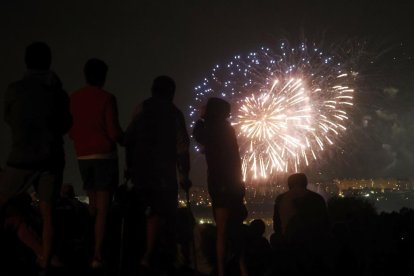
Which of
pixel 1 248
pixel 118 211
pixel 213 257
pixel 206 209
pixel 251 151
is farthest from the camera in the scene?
pixel 206 209

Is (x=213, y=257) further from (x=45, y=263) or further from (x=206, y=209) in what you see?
(x=206, y=209)

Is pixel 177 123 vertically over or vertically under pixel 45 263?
over

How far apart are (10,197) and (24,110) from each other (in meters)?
0.79

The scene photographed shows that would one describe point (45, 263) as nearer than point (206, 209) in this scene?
Yes

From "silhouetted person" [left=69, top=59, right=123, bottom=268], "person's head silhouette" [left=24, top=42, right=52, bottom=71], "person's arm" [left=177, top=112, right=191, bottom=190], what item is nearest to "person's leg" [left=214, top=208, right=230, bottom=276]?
"person's arm" [left=177, top=112, right=191, bottom=190]

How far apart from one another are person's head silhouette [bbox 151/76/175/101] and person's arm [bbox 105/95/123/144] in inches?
25.0

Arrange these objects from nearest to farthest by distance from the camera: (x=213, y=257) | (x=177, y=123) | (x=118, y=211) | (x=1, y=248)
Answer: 1. (x=1, y=248)
2. (x=177, y=123)
3. (x=118, y=211)
4. (x=213, y=257)

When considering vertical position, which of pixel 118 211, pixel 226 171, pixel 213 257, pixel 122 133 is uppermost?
pixel 122 133

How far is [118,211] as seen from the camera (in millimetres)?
7090

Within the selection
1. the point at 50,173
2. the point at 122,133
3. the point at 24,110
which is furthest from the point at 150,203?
the point at 24,110

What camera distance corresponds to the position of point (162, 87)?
21.3ft

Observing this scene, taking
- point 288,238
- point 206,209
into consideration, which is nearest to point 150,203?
point 288,238

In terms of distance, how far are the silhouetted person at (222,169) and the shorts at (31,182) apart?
2.10 m

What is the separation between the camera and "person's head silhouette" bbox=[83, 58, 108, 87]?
6.09 metres
